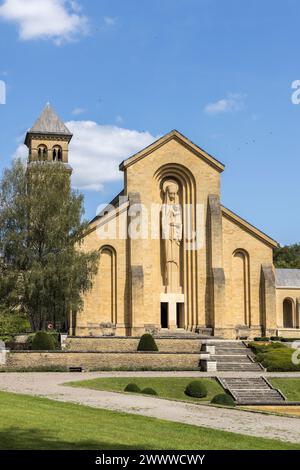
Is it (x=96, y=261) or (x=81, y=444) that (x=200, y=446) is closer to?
(x=81, y=444)

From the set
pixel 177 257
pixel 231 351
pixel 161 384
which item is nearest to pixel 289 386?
pixel 161 384

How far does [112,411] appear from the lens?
64.7 ft

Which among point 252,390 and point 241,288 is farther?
point 241,288

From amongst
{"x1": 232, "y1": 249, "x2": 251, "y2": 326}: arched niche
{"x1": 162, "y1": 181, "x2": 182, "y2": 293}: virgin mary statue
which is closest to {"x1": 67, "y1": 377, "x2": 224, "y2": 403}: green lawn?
{"x1": 162, "y1": 181, "x2": 182, "y2": 293}: virgin mary statue

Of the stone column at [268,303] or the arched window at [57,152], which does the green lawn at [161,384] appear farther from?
the arched window at [57,152]

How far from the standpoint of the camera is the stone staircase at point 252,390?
3011 centimetres

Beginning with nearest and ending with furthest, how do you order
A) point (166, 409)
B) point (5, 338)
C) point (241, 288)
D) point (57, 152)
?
point (166, 409)
point (5, 338)
point (241, 288)
point (57, 152)

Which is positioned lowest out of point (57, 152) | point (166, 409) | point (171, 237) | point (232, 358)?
point (166, 409)

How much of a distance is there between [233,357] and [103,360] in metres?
9.37

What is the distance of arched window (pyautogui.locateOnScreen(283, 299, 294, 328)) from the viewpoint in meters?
58.3

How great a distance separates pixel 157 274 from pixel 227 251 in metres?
5.89

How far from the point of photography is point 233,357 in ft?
138

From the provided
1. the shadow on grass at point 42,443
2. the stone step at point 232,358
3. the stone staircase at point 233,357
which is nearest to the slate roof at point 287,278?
the stone staircase at point 233,357

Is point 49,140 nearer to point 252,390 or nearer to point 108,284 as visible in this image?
point 108,284
